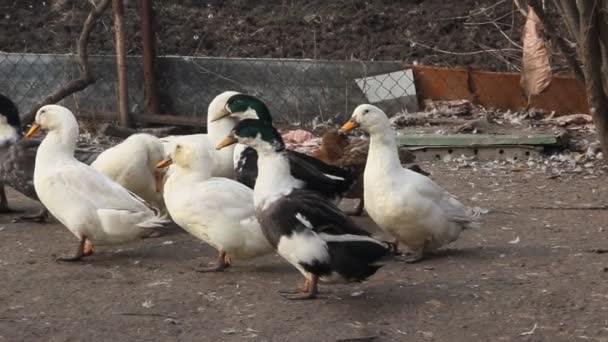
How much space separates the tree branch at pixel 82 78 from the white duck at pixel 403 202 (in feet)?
13.7

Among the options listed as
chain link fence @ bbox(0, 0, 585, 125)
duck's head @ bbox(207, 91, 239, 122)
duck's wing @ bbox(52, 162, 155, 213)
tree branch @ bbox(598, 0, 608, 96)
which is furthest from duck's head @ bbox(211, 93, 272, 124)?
chain link fence @ bbox(0, 0, 585, 125)

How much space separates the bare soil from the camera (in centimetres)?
1018

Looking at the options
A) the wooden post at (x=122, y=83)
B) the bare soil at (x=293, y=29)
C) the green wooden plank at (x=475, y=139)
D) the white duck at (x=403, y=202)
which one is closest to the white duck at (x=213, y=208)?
the white duck at (x=403, y=202)

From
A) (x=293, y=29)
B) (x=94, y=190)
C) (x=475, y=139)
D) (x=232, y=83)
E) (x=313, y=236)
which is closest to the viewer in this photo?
(x=313, y=236)

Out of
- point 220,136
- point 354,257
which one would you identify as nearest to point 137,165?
point 220,136

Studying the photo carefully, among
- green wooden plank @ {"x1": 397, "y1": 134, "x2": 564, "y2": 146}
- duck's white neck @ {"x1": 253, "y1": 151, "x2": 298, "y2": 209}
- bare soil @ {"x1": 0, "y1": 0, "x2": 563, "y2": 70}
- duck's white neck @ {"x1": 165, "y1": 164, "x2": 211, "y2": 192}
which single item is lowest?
green wooden plank @ {"x1": 397, "y1": 134, "x2": 564, "y2": 146}

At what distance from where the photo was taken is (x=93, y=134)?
9039 millimetres

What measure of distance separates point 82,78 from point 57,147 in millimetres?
3591

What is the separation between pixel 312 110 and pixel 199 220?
4440 millimetres

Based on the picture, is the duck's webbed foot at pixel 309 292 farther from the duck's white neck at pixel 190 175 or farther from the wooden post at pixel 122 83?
the wooden post at pixel 122 83

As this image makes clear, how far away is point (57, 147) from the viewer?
557 centimetres

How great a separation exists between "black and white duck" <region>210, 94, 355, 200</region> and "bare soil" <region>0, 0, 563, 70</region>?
13.9 feet

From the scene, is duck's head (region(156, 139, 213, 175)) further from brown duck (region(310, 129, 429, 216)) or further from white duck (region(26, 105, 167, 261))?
brown duck (region(310, 129, 429, 216))

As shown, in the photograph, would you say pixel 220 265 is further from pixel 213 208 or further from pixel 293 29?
pixel 293 29
